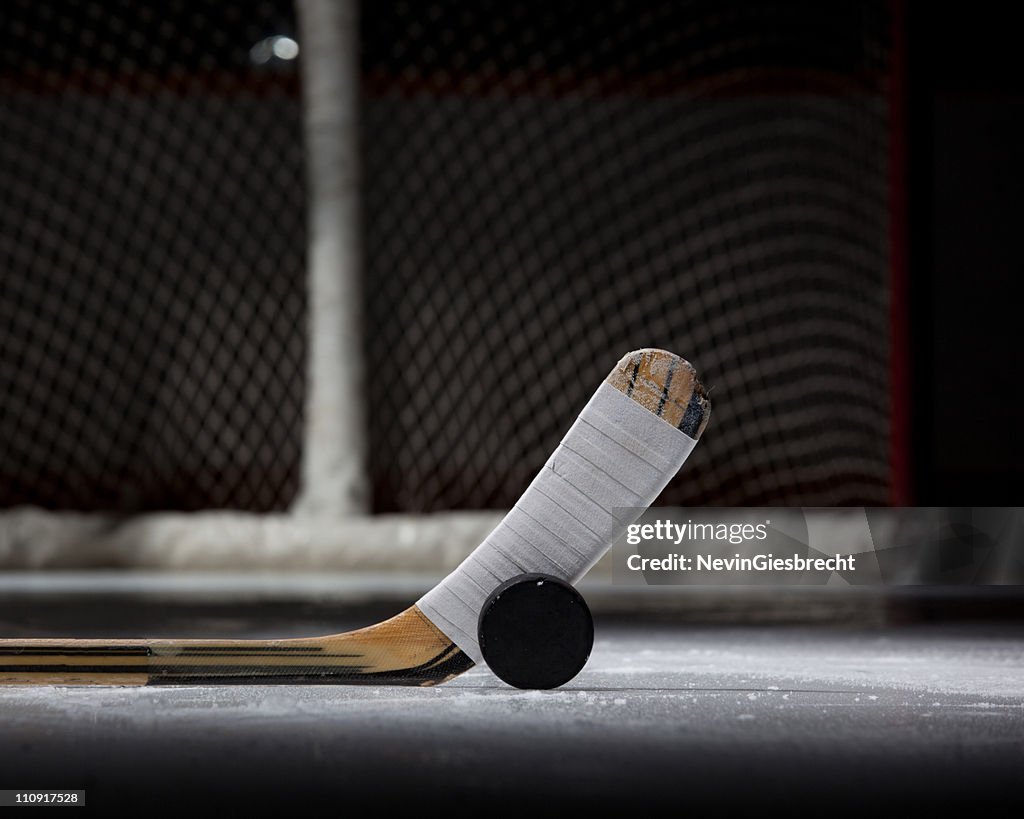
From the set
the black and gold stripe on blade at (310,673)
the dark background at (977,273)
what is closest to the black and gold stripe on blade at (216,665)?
Answer: the black and gold stripe on blade at (310,673)

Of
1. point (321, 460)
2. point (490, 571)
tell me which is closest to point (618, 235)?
point (321, 460)

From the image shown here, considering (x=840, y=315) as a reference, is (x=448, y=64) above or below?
above

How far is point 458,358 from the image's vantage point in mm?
4633

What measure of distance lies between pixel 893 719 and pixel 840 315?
3.12 m

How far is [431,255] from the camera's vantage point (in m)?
4.60

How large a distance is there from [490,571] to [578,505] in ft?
0.34

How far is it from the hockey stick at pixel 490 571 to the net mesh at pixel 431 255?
2.67 metres

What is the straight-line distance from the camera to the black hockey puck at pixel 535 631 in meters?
1.28

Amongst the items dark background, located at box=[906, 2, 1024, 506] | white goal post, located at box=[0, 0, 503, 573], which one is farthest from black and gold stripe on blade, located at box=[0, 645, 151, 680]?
dark background, located at box=[906, 2, 1024, 506]

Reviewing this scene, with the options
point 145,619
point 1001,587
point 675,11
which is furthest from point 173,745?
point 675,11

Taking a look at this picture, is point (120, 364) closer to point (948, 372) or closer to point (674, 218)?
point (674, 218)

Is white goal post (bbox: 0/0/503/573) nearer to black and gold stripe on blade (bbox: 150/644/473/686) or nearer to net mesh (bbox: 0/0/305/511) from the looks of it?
net mesh (bbox: 0/0/305/511)

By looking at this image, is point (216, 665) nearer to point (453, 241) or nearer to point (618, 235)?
point (453, 241)

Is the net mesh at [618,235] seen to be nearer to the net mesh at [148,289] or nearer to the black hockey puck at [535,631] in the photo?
the net mesh at [148,289]
